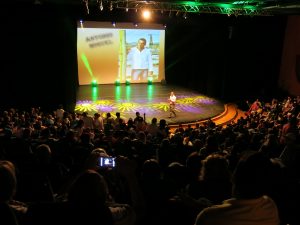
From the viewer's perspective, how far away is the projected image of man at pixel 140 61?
20.5m

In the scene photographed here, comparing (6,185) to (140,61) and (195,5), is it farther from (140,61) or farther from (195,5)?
(140,61)

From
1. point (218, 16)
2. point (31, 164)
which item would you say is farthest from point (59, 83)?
point (31, 164)

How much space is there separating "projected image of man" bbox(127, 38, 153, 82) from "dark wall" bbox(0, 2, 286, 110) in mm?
1839

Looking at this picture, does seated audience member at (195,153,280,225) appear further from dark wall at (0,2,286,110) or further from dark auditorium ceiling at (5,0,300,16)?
dark wall at (0,2,286,110)

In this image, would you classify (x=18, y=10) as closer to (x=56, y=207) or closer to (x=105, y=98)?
(x=105, y=98)

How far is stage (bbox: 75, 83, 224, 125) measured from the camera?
1551 cm

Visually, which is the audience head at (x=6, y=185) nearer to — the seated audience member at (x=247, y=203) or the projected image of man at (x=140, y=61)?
the seated audience member at (x=247, y=203)

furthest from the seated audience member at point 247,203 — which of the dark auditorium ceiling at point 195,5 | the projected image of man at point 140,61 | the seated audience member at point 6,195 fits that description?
the projected image of man at point 140,61

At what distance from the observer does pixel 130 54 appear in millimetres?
20469

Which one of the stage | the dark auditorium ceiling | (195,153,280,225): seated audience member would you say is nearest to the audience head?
(195,153,280,225): seated audience member

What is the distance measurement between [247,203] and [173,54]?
2151 centimetres

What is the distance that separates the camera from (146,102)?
57.2 ft

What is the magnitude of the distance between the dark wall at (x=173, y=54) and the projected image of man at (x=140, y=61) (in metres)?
1.84

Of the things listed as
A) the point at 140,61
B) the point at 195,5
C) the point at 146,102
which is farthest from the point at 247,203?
the point at 140,61
